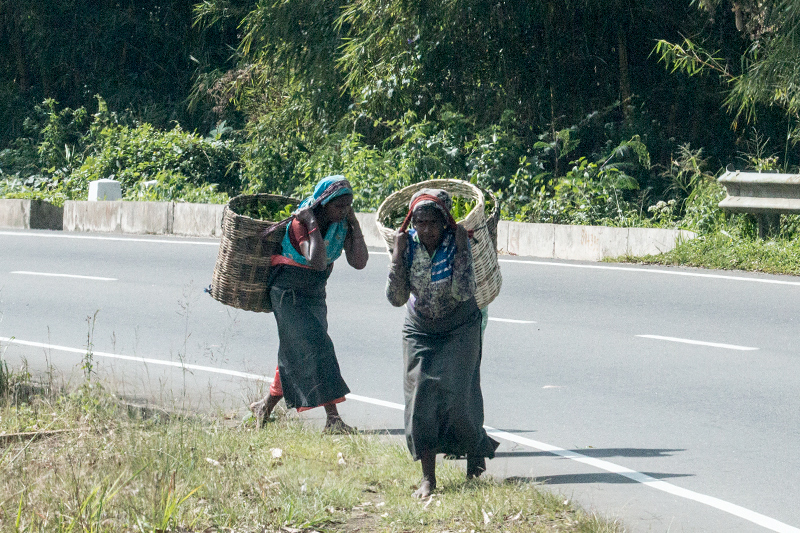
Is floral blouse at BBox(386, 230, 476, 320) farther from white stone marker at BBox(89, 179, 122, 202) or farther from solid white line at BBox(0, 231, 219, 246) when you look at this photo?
white stone marker at BBox(89, 179, 122, 202)

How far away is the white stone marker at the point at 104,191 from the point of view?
1944 cm

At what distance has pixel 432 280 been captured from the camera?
211 inches

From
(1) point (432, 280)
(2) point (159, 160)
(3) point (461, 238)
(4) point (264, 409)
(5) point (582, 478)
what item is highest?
(2) point (159, 160)

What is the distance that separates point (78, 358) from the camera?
9039mm

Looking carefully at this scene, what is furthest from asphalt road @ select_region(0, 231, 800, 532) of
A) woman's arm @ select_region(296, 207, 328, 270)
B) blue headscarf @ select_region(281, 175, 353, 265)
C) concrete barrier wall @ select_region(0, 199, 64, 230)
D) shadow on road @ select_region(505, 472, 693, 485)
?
concrete barrier wall @ select_region(0, 199, 64, 230)

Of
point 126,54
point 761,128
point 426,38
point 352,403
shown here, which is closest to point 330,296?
point 352,403

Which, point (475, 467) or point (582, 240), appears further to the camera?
point (582, 240)

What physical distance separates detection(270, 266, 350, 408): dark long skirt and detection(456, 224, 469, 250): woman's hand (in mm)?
1315

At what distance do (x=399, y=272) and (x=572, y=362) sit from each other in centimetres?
362

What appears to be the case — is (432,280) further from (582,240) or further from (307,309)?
(582,240)

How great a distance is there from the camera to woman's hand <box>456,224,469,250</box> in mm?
5324

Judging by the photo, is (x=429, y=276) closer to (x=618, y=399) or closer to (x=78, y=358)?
(x=618, y=399)

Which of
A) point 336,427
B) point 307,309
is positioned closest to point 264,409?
point 336,427

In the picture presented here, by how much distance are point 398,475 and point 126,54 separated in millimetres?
26759
